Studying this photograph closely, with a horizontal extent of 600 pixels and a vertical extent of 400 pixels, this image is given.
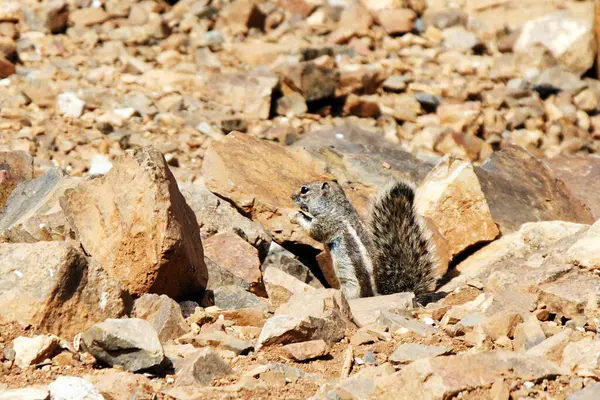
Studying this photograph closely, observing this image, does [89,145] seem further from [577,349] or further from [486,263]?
[577,349]

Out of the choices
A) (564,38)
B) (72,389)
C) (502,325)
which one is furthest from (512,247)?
(564,38)

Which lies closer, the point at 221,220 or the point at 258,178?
the point at 221,220

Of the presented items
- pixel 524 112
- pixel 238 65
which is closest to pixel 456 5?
pixel 524 112

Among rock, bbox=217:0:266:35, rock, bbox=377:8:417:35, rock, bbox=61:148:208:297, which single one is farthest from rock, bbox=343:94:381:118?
rock, bbox=61:148:208:297

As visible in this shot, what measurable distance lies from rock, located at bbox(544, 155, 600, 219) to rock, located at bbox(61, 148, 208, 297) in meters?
4.75

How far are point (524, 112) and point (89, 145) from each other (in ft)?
22.4

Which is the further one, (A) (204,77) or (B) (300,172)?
(A) (204,77)

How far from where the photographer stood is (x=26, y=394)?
4090mm

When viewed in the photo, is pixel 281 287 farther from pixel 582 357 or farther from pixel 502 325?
pixel 582 357

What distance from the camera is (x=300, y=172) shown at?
8477 mm

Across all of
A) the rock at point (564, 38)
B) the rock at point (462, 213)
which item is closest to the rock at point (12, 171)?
the rock at point (462, 213)

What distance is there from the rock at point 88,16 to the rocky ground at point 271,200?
0.03 meters

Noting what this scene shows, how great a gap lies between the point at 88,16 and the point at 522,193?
28.1ft

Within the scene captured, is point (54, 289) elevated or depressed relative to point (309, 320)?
elevated
